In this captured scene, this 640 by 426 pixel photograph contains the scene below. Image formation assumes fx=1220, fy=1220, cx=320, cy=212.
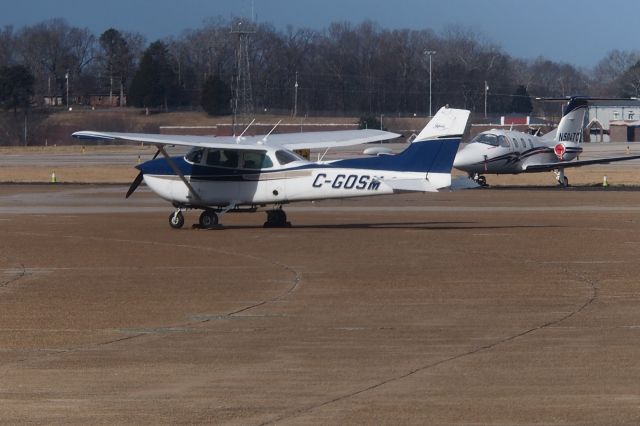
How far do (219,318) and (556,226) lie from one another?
13.5 metres

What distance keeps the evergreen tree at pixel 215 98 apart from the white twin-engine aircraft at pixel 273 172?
265ft

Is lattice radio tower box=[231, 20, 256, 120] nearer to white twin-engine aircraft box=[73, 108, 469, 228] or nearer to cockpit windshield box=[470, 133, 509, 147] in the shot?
cockpit windshield box=[470, 133, 509, 147]

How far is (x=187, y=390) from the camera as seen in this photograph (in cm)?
978

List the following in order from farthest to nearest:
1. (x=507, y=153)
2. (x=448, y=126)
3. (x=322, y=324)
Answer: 1. (x=507, y=153)
2. (x=448, y=126)
3. (x=322, y=324)

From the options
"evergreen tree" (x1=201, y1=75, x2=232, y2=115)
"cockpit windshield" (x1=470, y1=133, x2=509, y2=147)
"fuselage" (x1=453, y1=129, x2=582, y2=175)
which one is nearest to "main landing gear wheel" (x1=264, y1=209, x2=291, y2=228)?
"fuselage" (x1=453, y1=129, x2=582, y2=175)

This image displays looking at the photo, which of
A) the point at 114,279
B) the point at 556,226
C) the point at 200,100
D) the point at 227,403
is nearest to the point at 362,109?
the point at 200,100

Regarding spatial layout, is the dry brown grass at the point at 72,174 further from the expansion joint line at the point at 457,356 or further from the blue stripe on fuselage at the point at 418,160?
the expansion joint line at the point at 457,356

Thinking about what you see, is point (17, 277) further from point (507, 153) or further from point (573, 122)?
point (573, 122)

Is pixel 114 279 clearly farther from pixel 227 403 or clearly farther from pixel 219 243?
pixel 227 403

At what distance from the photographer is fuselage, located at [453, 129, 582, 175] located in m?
39.9

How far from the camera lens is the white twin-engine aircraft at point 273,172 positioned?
77.7ft

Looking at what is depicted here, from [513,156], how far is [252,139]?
52.5 feet

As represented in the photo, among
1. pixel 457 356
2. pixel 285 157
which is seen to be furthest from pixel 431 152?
pixel 457 356

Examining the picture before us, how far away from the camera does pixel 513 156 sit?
40594 millimetres
